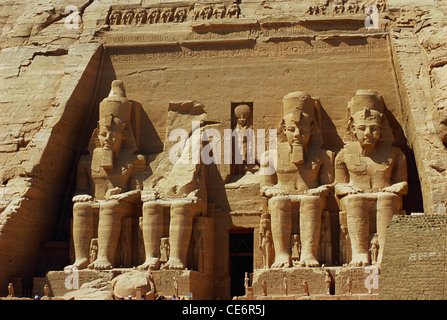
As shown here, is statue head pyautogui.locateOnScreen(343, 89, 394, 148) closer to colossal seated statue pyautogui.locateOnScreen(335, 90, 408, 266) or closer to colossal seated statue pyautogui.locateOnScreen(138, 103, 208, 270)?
colossal seated statue pyautogui.locateOnScreen(335, 90, 408, 266)

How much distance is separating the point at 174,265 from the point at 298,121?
3.11 meters

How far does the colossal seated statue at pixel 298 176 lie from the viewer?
17328 mm

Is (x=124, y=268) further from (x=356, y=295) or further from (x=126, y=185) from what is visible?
(x=356, y=295)

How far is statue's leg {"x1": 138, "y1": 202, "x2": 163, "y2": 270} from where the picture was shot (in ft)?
57.8

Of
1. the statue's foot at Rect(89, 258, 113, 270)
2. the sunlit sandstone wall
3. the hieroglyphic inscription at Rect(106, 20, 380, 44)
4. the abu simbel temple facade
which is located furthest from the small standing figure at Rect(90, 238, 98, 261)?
the sunlit sandstone wall

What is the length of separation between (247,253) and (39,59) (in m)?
5.15

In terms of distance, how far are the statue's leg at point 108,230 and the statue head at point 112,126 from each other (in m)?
0.81

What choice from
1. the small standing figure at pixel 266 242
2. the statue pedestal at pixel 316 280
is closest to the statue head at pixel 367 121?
the small standing figure at pixel 266 242

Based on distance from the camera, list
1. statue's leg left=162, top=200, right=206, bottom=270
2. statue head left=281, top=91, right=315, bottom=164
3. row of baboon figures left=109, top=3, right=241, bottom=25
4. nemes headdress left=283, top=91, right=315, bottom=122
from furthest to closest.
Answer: row of baboon figures left=109, top=3, right=241, bottom=25 < nemes headdress left=283, top=91, right=315, bottom=122 < statue head left=281, top=91, right=315, bottom=164 < statue's leg left=162, top=200, right=206, bottom=270

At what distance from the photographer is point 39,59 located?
64.4 ft

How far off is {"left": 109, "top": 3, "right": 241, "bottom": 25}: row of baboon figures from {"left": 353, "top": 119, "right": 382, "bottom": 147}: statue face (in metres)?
3.34

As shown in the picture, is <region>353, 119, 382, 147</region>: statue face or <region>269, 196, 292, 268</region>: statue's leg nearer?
<region>269, 196, 292, 268</region>: statue's leg

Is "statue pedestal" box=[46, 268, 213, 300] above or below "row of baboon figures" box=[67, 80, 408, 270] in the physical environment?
below

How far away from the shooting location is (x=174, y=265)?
1725cm
